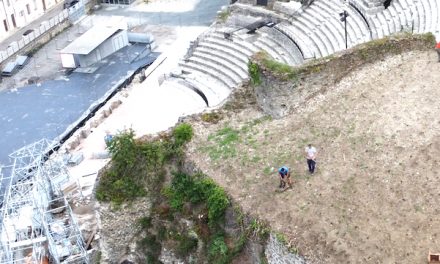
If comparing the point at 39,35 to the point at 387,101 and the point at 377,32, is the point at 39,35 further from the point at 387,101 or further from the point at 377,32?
the point at 387,101

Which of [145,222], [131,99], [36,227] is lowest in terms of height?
[131,99]

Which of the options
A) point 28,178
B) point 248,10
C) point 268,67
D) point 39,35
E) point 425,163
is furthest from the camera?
point 39,35

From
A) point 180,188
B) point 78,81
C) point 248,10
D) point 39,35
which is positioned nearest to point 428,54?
point 180,188

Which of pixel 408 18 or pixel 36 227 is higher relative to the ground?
pixel 408 18

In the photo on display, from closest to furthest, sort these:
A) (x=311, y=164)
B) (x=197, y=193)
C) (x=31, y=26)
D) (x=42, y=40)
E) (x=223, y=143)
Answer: (x=311, y=164) → (x=197, y=193) → (x=223, y=143) → (x=42, y=40) → (x=31, y=26)

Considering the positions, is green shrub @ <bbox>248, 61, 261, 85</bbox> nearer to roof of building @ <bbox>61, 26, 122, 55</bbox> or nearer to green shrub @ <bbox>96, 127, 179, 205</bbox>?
green shrub @ <bbox>96, 127, 179, 205</bbox>

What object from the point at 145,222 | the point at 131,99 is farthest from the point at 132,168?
the point at 131,99

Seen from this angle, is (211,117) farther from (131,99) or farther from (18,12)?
(18,12)

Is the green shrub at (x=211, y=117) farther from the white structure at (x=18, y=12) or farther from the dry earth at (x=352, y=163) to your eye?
the white structure at (x=18, y=12)
